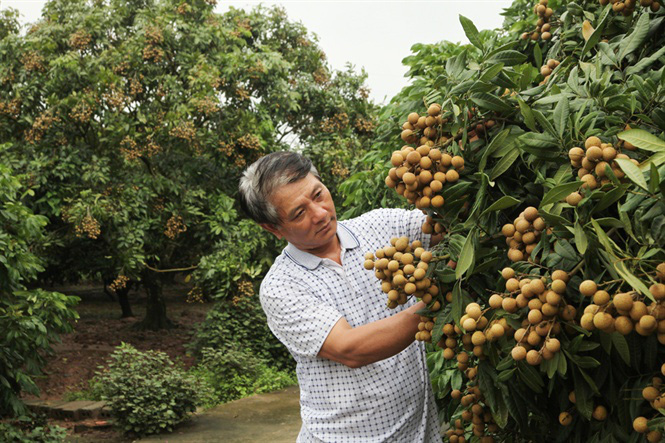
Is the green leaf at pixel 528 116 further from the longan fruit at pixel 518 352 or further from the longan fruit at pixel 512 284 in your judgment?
the longan fruit at pixel 518 352

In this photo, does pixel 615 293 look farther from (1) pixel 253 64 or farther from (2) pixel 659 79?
(1) pixel 253 64

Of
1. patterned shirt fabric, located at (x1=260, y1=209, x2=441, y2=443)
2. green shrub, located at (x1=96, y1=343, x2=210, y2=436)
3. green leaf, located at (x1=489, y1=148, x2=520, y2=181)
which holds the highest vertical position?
green leaf, located at (x1=489, y1=148, x2=520, y2=181)

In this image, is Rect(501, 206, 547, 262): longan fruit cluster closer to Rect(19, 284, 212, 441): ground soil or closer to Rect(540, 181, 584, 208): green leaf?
Rect(540, 181, 584, 208): green leaf

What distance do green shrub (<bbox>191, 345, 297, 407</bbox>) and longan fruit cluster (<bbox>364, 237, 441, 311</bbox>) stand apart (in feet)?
23.0

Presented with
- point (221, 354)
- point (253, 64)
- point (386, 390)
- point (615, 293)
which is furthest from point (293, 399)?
point (615, 293)

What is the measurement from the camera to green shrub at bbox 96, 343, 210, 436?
266 inches

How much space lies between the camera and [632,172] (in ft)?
3.44

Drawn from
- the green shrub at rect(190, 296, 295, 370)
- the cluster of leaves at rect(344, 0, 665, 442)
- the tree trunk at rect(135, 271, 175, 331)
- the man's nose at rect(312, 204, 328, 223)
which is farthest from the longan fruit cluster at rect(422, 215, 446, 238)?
the tree trunk at rect(135, 271, 175, 331)

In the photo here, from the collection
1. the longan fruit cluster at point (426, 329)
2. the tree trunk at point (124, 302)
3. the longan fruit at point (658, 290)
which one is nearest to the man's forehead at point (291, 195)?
the longan fruit cluster at point (426, 329)

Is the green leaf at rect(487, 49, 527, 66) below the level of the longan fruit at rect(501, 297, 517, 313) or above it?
above

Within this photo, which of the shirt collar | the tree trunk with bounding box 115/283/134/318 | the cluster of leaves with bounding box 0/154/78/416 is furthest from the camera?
the tree trunk with bounding box 115/283/134/318

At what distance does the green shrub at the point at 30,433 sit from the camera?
5.36m

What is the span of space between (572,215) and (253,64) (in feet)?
27.9

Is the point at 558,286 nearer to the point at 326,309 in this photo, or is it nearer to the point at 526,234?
the point at 526,234
